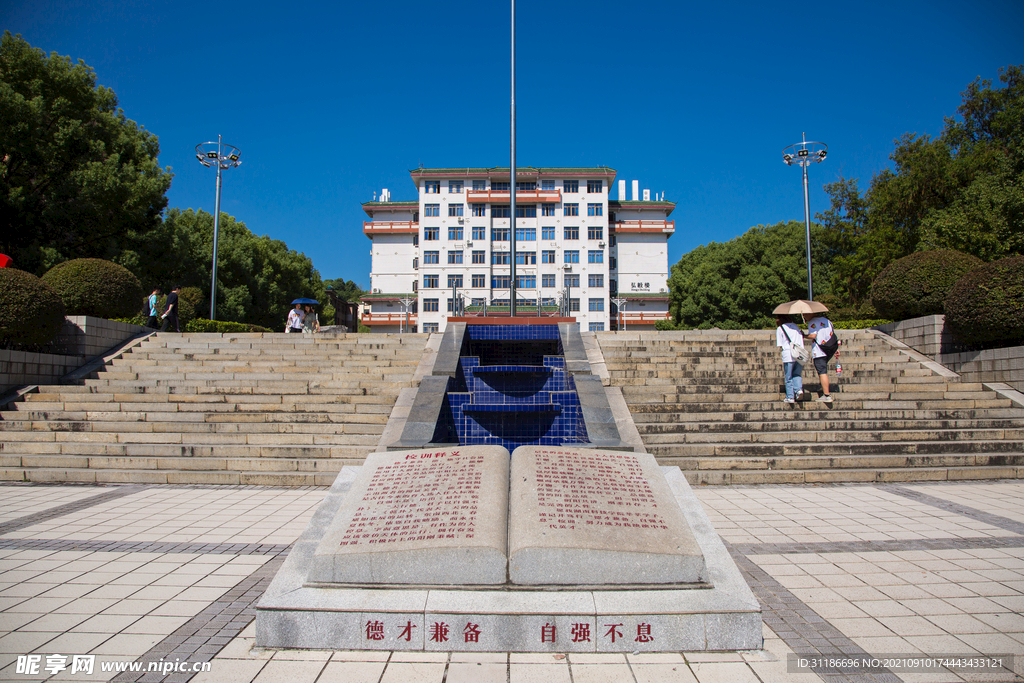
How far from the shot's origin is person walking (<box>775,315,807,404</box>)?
30.8ft

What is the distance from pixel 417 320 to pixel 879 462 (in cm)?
4435

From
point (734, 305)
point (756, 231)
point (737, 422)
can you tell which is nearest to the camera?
point (737, 422)

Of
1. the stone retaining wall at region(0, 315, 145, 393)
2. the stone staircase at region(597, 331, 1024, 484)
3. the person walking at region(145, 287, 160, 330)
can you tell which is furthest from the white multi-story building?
the stone staircase at region(597, 331, 1024, 484)

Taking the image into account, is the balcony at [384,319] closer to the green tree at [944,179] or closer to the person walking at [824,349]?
the green tree at [944,179]

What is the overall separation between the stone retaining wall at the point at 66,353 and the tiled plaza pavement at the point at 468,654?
4711 mm

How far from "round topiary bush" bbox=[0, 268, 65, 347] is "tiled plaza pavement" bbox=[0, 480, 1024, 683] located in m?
5.33

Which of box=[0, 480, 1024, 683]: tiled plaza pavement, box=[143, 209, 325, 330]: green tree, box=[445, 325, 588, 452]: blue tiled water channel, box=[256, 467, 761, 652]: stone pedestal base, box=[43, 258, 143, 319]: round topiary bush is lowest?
box=[0, 480, 1024, 683]: tiled plaza pavement

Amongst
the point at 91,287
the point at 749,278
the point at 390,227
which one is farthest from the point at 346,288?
the point at 91,287

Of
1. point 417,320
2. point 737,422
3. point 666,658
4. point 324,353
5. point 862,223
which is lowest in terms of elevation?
point 666,658

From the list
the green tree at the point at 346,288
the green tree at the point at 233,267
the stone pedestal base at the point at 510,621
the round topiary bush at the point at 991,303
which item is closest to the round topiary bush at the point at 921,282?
the round topiary bush at the point at 991,303

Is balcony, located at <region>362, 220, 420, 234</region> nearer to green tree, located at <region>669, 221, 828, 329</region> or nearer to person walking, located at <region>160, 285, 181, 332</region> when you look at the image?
green tree, located at <region>669, 221, 828, 329</region>

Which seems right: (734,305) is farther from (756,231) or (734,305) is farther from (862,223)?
(862,223)

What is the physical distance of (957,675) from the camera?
2871 millimetres

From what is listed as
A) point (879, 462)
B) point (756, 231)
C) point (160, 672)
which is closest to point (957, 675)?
point (160, 672)
